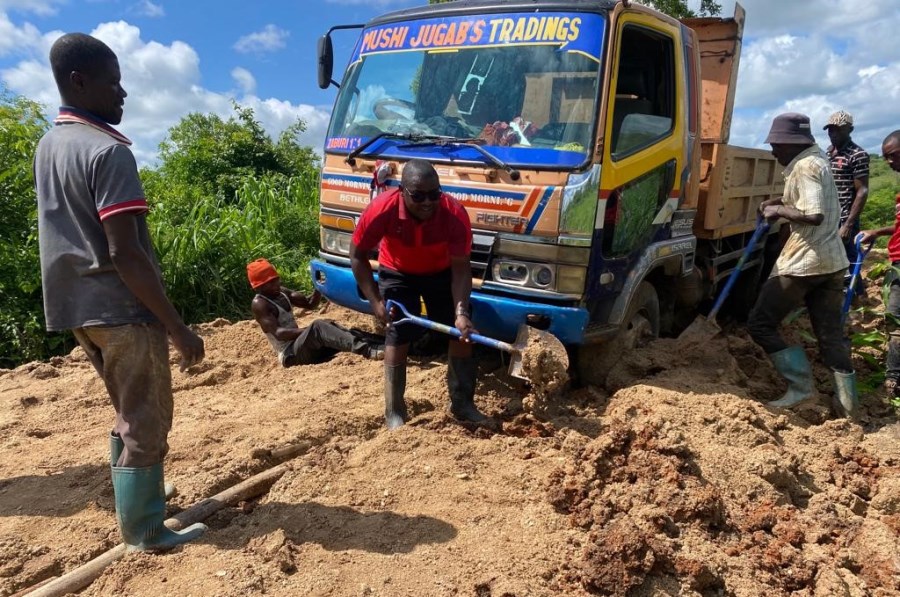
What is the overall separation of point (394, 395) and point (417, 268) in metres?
0.74

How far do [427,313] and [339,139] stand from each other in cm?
158

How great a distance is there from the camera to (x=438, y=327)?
12.6ft

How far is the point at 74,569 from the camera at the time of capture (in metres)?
2.84

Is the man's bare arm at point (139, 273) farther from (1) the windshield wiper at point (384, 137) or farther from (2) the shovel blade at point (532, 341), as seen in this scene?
(1) the windshield wiper at point (384, 137)

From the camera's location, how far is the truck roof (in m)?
4.20

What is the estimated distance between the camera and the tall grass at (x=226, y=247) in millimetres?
7367

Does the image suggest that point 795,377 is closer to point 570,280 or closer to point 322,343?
point 570,280

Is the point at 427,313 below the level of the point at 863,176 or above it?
below

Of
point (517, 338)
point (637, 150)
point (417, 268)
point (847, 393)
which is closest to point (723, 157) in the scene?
point (637, 150)

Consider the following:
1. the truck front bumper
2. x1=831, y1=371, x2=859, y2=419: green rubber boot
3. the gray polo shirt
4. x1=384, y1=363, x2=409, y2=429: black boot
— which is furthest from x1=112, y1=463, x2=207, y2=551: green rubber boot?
x1=831, y1=371, x2=859, y2=419: green rubber boot

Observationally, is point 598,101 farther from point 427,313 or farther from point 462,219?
point 427,313

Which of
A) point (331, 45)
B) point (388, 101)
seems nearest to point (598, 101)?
point (388, 101)

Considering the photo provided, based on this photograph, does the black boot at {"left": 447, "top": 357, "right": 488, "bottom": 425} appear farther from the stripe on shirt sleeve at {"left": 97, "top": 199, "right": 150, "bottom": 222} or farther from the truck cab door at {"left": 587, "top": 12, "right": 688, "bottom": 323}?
the stripe on shirt sleeve at {"left": 97, "top": 199, "right": 150, "bottom": 222}

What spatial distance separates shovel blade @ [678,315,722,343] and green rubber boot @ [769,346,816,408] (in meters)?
0.67
